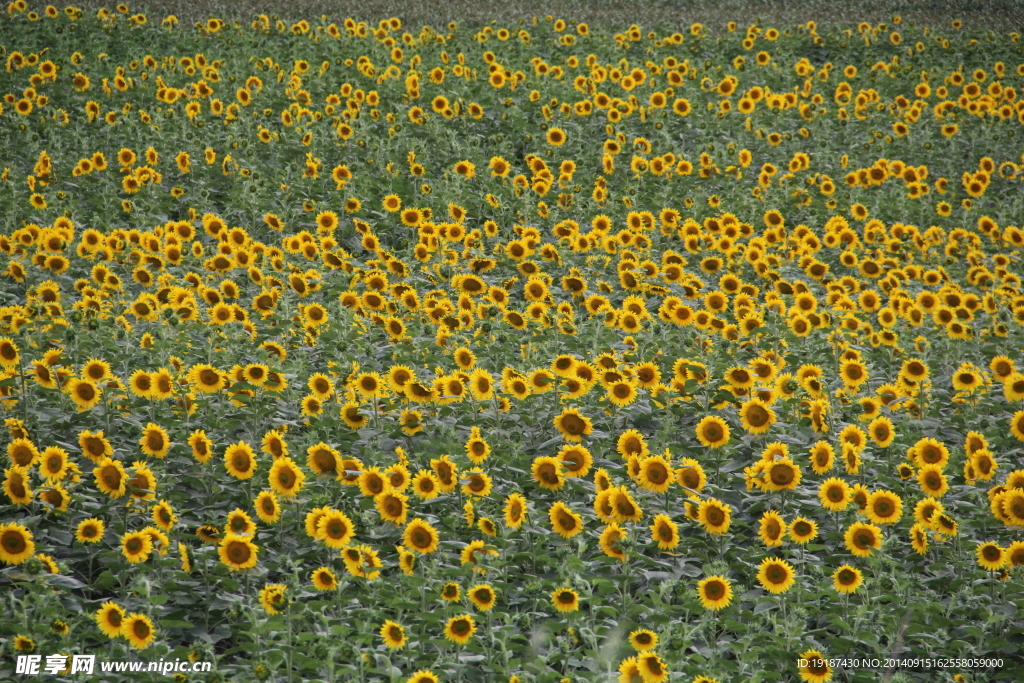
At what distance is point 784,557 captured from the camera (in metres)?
4.92

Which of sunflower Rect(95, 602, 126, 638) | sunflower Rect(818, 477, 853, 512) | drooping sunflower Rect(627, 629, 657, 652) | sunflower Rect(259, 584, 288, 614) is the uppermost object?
sunflower Rect(818, 477, 853, 512)

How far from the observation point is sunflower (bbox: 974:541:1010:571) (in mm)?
4559

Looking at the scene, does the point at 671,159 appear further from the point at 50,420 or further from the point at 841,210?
the point at 50,420

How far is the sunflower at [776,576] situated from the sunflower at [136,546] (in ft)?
9.14

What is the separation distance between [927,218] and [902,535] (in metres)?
6.42

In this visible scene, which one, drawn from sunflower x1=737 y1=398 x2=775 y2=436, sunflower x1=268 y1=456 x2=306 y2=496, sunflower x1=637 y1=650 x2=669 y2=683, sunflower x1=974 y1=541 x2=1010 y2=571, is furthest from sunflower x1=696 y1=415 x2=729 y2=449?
sunflower x1=268 y1=456 x2=306 y2=496

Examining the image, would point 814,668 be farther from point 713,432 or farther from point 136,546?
point 136,546

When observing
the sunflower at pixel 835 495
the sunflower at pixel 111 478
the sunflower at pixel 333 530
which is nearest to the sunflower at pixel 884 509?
the sunflower at pixel 835 495

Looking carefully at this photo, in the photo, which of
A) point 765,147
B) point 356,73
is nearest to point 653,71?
point 765,147

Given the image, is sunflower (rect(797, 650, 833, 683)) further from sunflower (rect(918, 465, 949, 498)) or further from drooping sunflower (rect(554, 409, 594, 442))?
drooping sunflower (rect(554, 409, 594, 442))

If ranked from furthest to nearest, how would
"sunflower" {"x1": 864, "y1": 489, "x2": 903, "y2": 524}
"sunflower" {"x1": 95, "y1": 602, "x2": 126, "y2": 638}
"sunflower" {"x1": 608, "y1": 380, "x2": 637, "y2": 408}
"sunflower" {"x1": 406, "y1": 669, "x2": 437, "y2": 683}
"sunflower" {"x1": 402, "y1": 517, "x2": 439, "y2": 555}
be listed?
"sunflower" {"x1": 608, "y1": 380, "x2": 637, "y2": 408} → "sunflower" {"x1": 864, "y1": 489, "x2": 903, "y2": 524} → "sunflower" {"x1": 402, "y1": 517, "x2": 439, "y2": 555} → "sunflower" {"x1": 95, "y1": 602, "x2": 126, "y2": 638} → "sunflower" {"x1": 406, "y1": 669, "x2": 437, "y2": 683}

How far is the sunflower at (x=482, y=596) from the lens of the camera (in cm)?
402

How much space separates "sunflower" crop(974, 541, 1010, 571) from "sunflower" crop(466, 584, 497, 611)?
2421mm

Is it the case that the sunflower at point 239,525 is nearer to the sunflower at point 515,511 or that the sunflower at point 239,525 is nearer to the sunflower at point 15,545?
the sunflower at point 15,545
